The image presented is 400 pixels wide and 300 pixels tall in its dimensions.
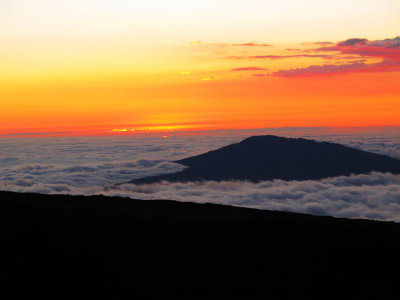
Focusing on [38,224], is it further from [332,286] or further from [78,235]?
[332,286]

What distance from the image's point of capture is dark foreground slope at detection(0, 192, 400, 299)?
21.3 meters

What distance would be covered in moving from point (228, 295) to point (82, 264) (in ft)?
25.4

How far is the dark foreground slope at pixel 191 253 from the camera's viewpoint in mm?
21325

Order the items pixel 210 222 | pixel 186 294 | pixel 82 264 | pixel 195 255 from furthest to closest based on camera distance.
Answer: pixel 210 222
pixel 195 255
pixel 82 264
pixel 186 294

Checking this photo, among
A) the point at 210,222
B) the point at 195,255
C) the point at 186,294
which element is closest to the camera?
the point at 186,294

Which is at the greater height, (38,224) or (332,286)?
(38,224)

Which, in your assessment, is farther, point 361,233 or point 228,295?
point 361,233

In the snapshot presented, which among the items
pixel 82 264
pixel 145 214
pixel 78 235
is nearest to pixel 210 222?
pixel 145 214

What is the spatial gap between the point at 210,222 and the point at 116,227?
7318 millimetres

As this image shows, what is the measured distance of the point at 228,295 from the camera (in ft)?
69.1

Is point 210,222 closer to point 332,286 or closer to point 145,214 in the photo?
point 145,214

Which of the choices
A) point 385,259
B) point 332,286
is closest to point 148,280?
point 332,286

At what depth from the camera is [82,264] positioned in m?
22.4

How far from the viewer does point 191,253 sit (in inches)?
1005
